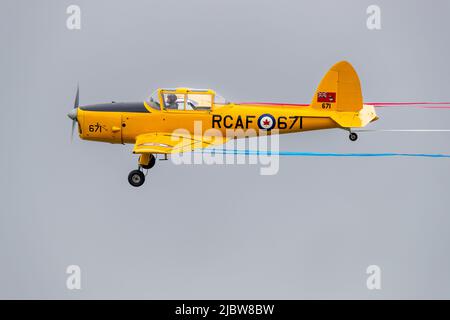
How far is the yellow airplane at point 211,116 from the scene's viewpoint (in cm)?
1798

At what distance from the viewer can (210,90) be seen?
706 inches

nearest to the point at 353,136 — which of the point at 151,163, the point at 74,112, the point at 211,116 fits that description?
the point at 211,116

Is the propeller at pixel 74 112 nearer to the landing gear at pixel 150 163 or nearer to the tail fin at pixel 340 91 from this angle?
the landing gear at pixel 150 163

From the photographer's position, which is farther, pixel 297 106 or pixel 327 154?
pixel 297 106

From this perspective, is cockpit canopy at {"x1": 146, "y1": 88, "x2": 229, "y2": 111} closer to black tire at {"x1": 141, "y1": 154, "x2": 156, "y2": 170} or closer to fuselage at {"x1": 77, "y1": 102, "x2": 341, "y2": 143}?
fuselage at {"x1": 77, "y1": 102, "x2": 341, "y2": 143}

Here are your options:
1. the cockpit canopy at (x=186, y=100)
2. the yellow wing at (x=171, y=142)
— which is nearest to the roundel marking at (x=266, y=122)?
the yellow wing at (x=171, y=142)

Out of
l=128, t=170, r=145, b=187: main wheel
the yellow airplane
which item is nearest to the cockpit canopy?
the yellow airplane

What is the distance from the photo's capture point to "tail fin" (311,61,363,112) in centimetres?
1820

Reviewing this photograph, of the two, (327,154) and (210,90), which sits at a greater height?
(210,90)

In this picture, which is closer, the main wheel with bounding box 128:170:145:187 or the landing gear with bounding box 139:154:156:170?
the main wheel with bounding box 128:170:145:187

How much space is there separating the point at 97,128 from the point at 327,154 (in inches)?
216

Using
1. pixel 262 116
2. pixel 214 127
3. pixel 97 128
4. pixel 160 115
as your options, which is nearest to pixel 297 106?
pixel 262 116

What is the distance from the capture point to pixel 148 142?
17.5m

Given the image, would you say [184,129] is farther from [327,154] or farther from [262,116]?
[327,154]
